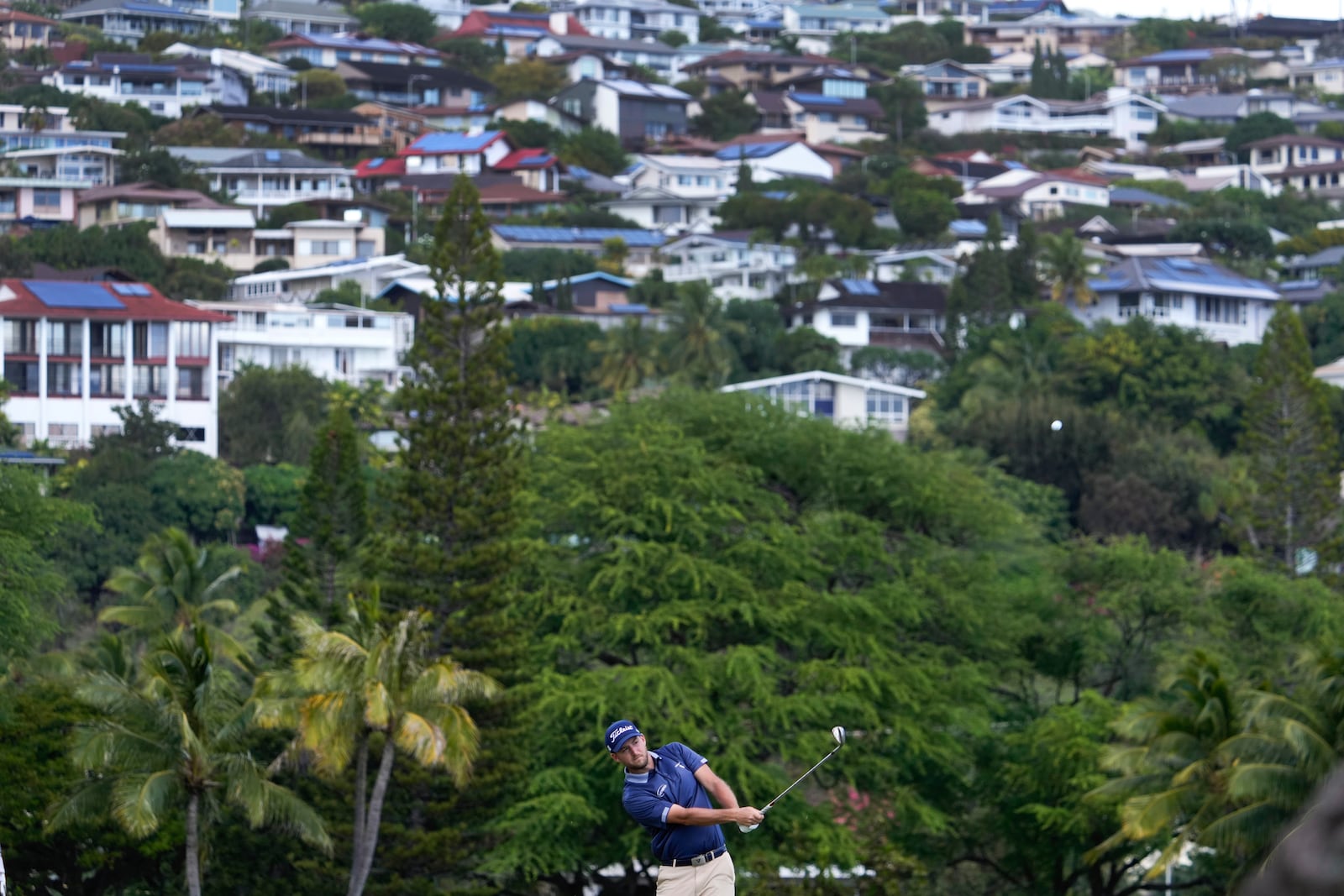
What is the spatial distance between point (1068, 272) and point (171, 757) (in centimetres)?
6198

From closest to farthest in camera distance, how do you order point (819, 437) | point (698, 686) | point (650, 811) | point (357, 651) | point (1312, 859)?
1. point (1312, 859)
2. point (650, 811)
3. point (357, 651)
4. point (698, 686)
5. point (819, 437)

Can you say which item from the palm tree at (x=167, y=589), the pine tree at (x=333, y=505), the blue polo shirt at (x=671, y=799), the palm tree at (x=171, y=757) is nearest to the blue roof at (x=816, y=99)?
the palm tree at (x=167, y=589)

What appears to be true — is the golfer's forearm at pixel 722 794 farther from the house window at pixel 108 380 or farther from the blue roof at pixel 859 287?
the blue roof at pixel 859 287

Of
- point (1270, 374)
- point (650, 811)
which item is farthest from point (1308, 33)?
point (650, 811)

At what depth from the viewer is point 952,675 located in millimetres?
32625

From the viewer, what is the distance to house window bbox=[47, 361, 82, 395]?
6512cm

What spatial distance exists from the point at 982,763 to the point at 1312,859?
32033 mm

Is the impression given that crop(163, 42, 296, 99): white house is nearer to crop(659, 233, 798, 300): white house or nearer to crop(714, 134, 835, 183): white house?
crop(714, 134, 835, 183): white house

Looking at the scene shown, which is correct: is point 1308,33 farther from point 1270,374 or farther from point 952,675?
point 952,675

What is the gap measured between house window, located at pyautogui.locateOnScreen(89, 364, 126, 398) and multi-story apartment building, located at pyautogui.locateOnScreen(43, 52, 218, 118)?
1951 inches

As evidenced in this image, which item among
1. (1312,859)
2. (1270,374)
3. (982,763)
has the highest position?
(1312,859)

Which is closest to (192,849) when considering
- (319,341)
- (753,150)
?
(319,341)

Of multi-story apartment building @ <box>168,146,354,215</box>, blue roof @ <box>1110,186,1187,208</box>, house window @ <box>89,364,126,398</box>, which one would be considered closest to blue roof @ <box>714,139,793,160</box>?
blue roof @ <box>1110,186,1187,208</box>

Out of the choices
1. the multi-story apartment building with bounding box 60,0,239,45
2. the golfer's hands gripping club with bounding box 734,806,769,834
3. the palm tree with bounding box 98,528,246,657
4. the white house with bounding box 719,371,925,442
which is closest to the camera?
the golfer's hands gripping club with bounding box 734,806,769,834
